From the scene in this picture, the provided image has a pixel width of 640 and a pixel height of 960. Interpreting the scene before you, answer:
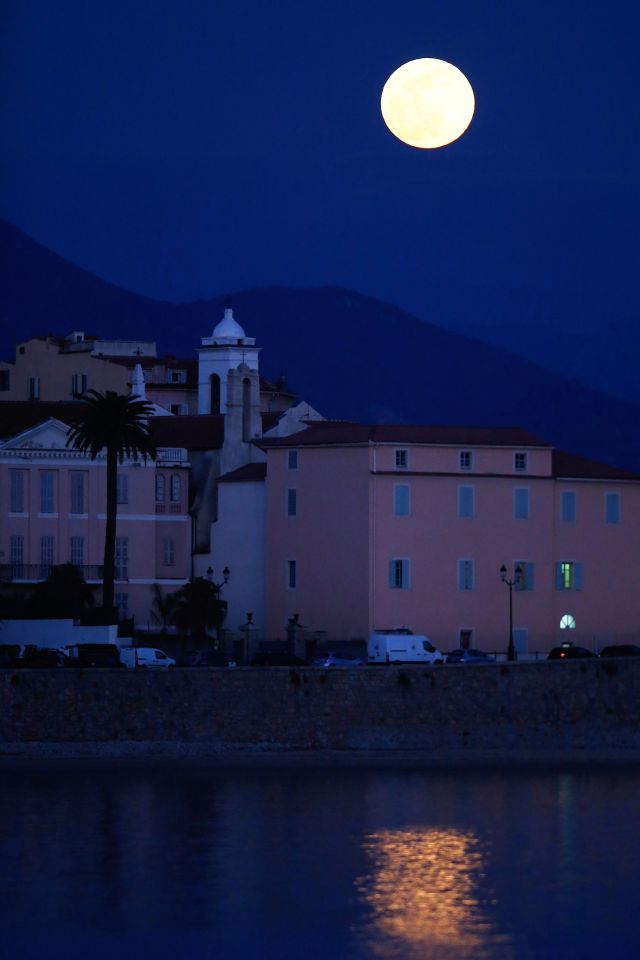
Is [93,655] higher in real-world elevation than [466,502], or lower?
lower

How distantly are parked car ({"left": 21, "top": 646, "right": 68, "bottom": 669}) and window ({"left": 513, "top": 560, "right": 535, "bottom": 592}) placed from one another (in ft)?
61.3

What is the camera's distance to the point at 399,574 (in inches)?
3110

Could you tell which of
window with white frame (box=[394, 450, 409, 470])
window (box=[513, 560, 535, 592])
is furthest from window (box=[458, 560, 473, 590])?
window with white frame (box=[394, 450, 409, 470])

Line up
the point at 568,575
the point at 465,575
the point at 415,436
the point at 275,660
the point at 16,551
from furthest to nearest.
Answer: the point at 16,551, the point at 568,575, the point at 415,436, the point at 465,575, the point at 275,660

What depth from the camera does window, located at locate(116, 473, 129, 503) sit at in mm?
84562

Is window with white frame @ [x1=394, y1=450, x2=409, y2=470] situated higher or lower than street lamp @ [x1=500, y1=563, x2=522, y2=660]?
higher

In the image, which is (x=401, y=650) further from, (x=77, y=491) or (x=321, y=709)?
(x=77, y=491)

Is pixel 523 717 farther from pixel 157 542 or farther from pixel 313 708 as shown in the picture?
pixel 157 542

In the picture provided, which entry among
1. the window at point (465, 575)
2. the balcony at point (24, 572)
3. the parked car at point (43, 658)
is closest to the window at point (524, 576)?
the window at point (465, 575)

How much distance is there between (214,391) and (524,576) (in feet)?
84.7

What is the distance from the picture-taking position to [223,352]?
10300cm

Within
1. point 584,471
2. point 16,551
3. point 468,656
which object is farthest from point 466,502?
point 16,551

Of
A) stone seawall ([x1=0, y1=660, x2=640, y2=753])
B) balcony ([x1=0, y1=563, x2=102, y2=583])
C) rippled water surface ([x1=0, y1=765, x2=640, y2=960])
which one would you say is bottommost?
rippled water surface ([x1=0, y1=765, x2=640, y2=960])

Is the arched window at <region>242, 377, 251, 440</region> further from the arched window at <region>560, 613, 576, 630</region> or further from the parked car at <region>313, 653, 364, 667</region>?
the parked car at <region>313, 653, 364, 667</region>
